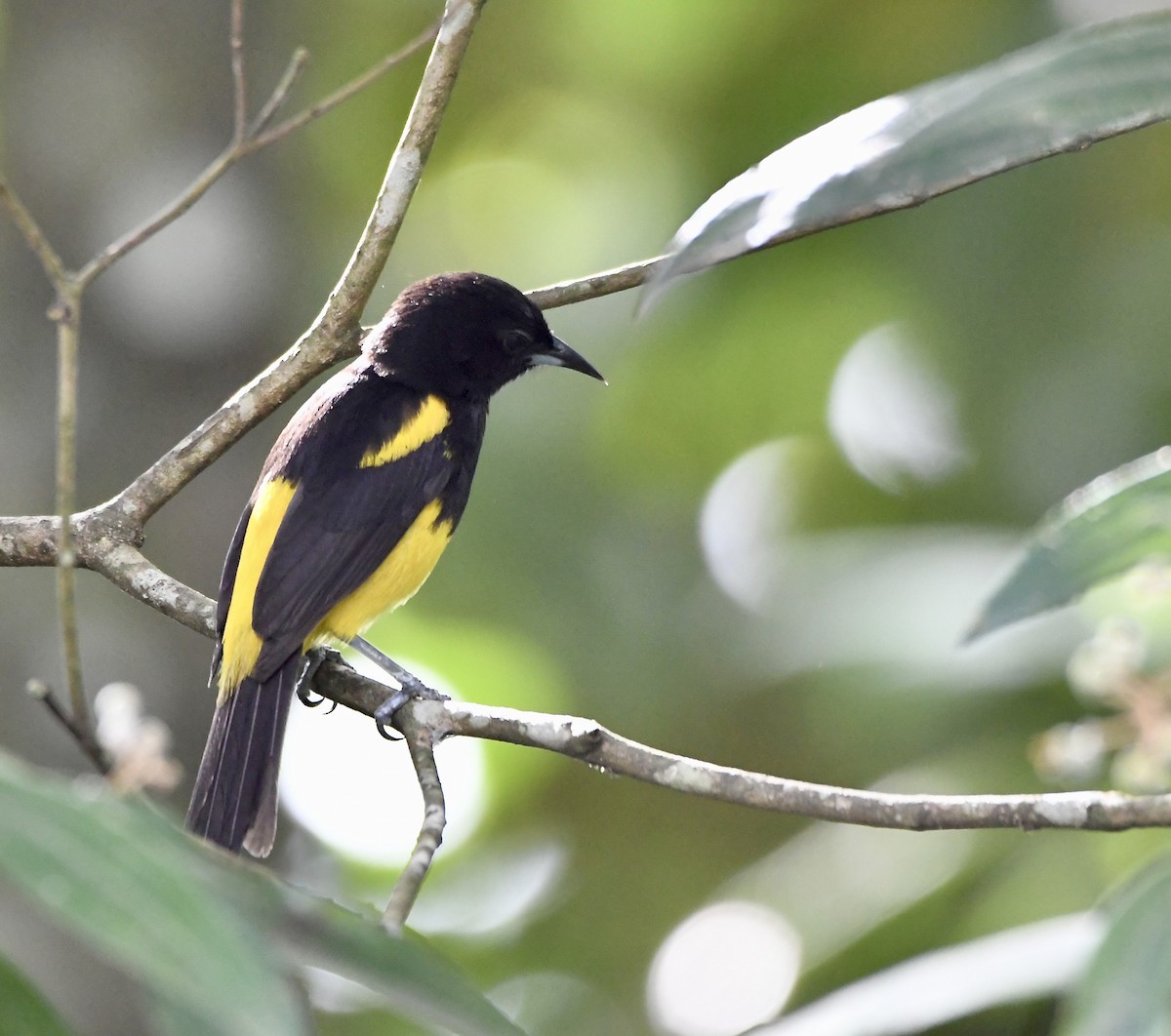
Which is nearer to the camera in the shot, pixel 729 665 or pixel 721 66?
pixel 729 665

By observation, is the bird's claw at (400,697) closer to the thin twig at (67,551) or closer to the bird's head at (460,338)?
the bird's head at (460,338)

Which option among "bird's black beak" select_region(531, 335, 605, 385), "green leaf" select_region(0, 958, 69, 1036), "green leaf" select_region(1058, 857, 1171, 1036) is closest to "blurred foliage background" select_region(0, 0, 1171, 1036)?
"bird's black beak" select_region(531, 335, 605, 385)

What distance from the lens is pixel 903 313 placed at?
23.2 ft

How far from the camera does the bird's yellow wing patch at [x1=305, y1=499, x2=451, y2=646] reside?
3.63m

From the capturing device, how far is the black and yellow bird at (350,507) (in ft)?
10.4

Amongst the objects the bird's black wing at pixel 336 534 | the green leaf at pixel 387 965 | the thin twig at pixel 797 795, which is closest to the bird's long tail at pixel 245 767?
the bird's black wing at pixel 336 534

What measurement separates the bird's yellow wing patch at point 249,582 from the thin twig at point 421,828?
574mm

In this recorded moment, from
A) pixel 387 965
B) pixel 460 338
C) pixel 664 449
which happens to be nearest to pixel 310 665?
pixel 460 338

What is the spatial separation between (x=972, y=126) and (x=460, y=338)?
3069mm

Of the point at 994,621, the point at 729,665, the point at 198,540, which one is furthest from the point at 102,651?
the point at 994,621

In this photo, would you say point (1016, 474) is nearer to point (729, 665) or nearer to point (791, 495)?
point (791, 495)

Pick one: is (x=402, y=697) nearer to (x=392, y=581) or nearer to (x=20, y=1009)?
(x=392, y=581)

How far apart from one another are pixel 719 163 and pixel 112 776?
20.8 feet

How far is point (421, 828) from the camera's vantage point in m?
2.13
